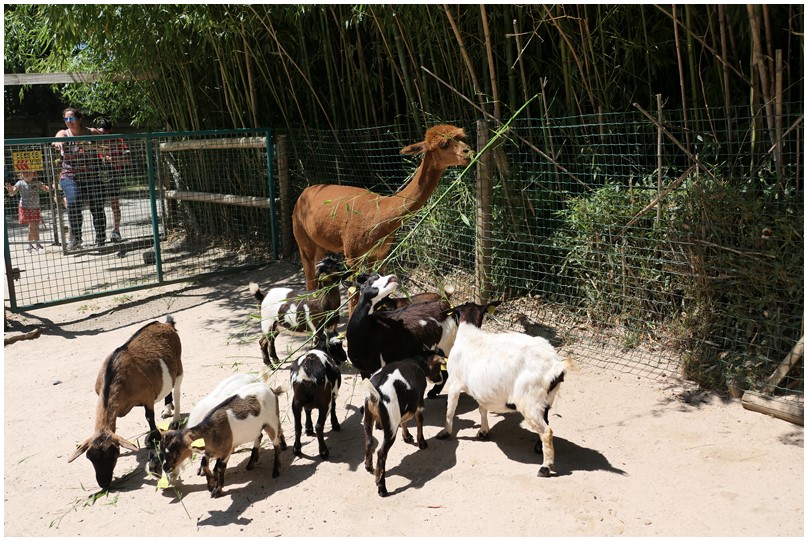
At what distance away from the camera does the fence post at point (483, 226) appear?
5.48 meters

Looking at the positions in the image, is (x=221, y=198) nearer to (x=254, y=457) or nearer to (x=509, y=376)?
(x=254, y=457)

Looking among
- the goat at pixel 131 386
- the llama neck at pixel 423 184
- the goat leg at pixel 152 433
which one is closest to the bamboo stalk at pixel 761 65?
the llama neck at pixel 423 184

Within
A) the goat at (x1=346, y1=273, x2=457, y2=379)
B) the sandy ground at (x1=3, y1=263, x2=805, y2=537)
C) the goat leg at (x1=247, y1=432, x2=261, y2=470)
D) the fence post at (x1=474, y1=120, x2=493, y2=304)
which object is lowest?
the sandy ground at (x1=3, y1=263, x2=805, y2=537)

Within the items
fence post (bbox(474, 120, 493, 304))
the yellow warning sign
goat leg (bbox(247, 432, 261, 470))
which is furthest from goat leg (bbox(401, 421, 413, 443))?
the yellow warning sign

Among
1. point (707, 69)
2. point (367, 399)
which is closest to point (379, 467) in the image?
point (367, 399)

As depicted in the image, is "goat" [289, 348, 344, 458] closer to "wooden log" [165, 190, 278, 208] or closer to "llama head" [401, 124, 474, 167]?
"llama head" [401, 124, 474, 167]

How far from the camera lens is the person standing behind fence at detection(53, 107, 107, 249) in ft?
27.5

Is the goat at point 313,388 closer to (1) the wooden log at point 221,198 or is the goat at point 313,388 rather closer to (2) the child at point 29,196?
(1) the wooden log at point 221,198

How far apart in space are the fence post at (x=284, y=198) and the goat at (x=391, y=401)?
16.2ft

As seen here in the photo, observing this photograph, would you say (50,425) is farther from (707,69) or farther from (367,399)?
(707,69)

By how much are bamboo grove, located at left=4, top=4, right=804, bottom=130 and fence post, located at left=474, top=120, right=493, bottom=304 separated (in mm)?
381

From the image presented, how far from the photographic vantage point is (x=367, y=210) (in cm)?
585

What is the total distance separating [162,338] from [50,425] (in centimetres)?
97

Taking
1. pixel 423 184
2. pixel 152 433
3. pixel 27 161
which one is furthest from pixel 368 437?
pixel 27 161
